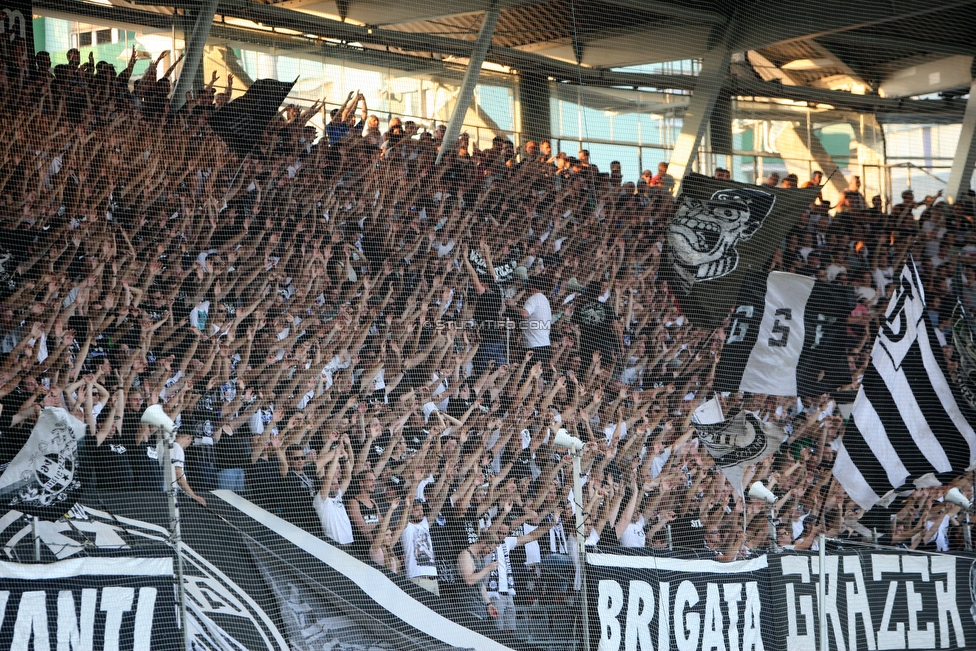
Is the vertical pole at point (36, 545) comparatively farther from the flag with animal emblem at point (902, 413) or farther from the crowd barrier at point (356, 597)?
the flag with animal emblem at point (902, 413)

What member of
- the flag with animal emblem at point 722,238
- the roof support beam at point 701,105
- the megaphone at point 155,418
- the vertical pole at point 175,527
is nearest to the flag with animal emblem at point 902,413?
the flag with animal emblem at point 722,238

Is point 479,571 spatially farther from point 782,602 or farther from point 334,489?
point 782,602

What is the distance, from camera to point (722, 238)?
9.62m

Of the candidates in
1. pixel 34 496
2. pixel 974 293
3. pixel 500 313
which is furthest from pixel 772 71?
pixel 34 496

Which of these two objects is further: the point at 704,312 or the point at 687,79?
the point at 687,79

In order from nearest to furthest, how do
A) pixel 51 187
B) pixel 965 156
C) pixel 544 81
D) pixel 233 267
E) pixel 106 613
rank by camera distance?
pixel 106 613 → pixel 51 187 → pixel 233 267 → pixel 544 81 → pixel 965 156

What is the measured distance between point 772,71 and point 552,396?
18.1 feet

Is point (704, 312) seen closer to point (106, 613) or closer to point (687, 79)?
point (687, 79)

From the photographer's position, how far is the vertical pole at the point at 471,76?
924 centimetres

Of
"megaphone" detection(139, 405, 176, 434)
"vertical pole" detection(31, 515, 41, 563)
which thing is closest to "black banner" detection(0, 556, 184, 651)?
"vertical pole" detection(31, 515, 41, 563)

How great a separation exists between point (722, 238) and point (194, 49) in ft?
14.5

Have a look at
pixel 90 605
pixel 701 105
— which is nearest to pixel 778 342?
pixel 701 105

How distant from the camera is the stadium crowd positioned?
6.88 meters

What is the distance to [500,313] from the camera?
8.85 meters
